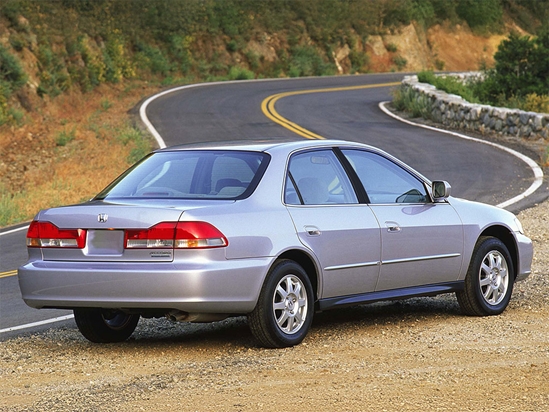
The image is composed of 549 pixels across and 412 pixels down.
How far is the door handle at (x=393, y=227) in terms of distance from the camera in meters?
8.12

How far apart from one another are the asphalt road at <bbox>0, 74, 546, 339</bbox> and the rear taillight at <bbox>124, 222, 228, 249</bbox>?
2349 millimetres

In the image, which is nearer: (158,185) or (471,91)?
(158,185)

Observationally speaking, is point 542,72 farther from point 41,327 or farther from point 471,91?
point 41,327

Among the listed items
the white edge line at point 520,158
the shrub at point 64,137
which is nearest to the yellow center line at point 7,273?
the white edge line at point 520,158

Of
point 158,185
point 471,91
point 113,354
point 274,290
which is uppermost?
point 158,185

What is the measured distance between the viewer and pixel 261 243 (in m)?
7.18

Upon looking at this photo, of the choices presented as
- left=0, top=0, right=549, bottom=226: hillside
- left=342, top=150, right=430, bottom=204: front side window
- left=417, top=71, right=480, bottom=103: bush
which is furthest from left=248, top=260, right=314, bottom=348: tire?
left=417, top=71, right=480, bottom=103: bush

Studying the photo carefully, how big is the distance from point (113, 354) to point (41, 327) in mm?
1636

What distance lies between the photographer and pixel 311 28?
54.2 metres

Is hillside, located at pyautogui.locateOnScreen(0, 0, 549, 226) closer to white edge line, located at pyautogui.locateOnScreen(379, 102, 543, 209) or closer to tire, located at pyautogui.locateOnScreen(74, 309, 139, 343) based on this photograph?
white edge line, located at pyautogui.locateOnScreen(379, 102, 543, 209)

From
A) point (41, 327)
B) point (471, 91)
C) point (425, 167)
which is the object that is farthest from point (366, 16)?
point (41, 327)

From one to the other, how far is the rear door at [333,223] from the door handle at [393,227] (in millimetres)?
129

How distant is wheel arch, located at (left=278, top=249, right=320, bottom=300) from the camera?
752cm

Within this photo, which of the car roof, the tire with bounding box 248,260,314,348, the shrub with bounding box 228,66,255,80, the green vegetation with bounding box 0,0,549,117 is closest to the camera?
the tire with bounding box 248,260,314,348
